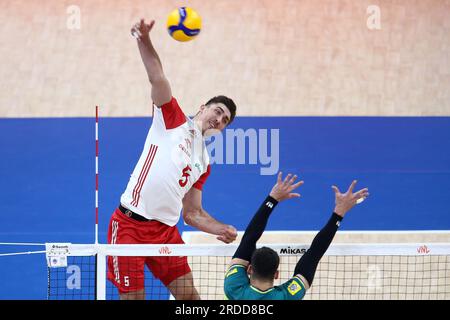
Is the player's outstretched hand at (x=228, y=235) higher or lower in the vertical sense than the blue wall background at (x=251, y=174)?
Answer: lower

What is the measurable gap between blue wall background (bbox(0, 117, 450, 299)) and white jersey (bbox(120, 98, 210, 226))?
4.82 meters

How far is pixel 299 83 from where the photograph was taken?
15070 mm

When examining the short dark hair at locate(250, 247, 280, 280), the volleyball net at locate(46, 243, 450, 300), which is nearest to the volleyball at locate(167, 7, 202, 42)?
the volleyball net at locate(46, 243, 450, 300)

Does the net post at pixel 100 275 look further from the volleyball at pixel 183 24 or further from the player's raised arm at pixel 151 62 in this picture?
the volleyball at pixel 183 24

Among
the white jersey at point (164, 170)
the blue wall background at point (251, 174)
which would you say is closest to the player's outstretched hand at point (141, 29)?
the white jersey at point (164, 170)

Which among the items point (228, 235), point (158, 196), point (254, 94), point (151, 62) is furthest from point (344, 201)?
point (254, 94)

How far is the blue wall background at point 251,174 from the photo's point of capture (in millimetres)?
11992

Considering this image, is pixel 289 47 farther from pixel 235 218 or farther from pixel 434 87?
pixel 235 218

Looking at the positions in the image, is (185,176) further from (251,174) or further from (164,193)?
(251,174)

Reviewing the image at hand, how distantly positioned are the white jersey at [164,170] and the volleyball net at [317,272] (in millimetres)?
377

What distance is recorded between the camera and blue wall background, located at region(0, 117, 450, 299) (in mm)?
11992

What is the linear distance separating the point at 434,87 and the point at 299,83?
286 centimetres
